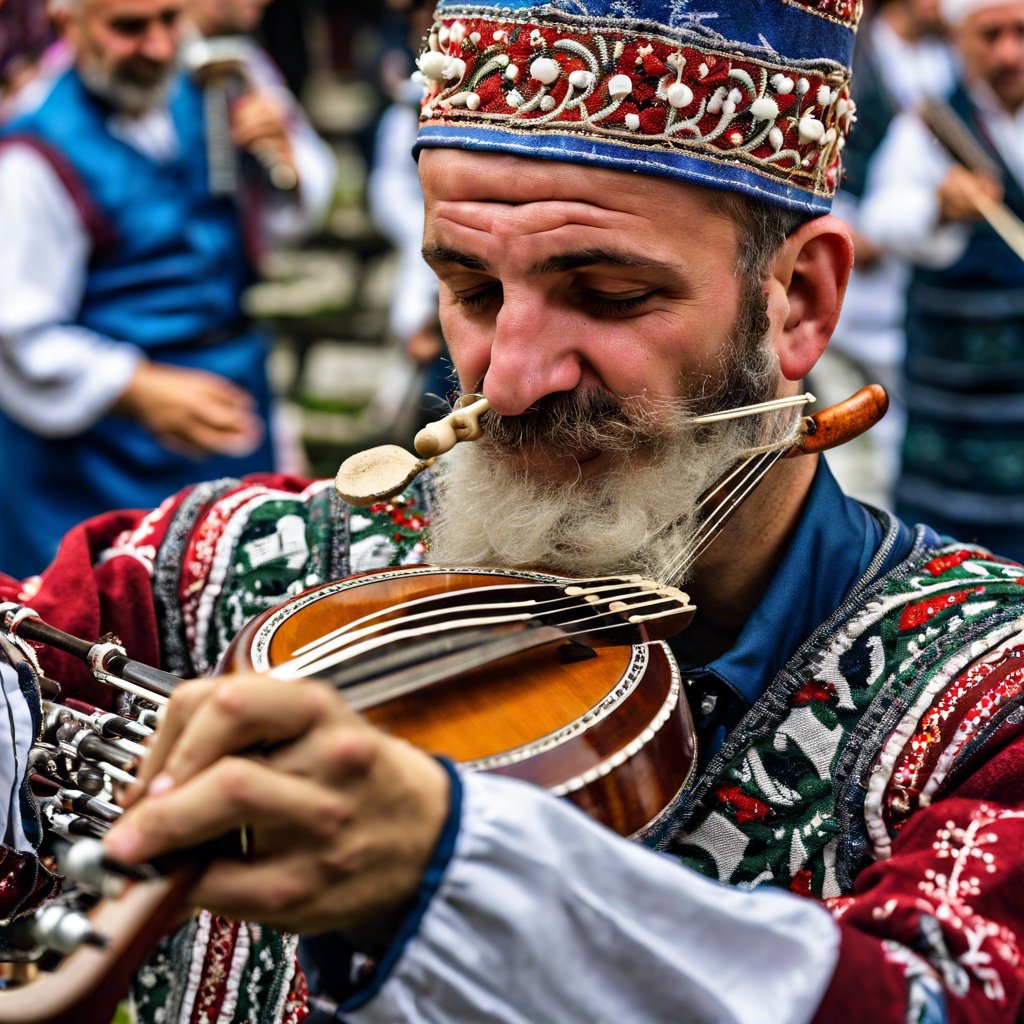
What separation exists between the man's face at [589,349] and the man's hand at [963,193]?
4323mm

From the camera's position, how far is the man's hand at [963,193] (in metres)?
5.93

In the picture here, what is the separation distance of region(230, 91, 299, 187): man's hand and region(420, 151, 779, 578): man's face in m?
4.19

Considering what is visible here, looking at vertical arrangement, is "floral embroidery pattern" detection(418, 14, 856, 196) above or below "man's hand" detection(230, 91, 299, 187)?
above

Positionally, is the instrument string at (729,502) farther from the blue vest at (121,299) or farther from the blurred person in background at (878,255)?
the blurred person in background at (878,255)

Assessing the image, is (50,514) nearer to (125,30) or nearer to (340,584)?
(125,30)

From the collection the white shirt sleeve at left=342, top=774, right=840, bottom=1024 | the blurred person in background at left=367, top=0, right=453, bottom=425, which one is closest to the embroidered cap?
the white shirt sleeve at left=342, top=774, right=840, bottom=1024

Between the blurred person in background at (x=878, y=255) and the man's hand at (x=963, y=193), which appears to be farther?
the blurred person in background at (x=878, y=255)

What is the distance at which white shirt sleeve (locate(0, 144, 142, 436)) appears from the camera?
4.98 metres

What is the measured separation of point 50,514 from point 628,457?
3.88 m

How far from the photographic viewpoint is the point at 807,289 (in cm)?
207

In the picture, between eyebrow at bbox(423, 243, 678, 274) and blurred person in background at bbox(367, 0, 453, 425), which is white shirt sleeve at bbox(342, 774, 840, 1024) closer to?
eyebrow at bbox(423, 243, 678, 274)

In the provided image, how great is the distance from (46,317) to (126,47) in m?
1.08

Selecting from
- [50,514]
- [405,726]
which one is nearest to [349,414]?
[50,514]

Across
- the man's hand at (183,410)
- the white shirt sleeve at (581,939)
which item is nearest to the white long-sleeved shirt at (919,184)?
the man's hand at (183,410)
